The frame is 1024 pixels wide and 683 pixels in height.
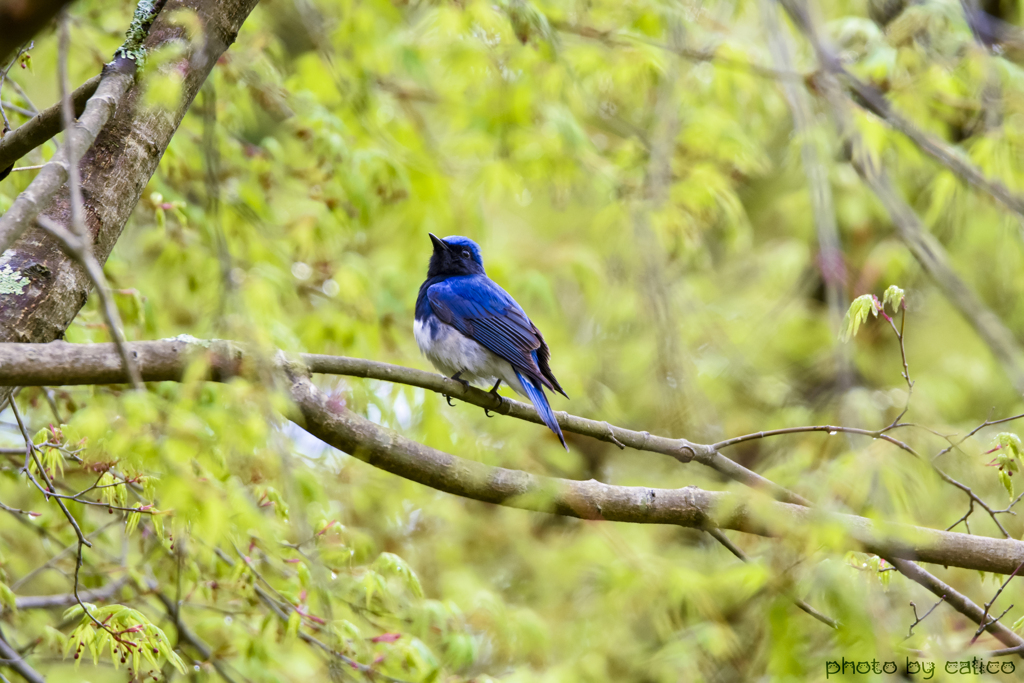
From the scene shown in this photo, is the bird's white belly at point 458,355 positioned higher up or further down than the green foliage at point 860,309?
higher up

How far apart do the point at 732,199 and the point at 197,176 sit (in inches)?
148

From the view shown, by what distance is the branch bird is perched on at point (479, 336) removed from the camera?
432 cm

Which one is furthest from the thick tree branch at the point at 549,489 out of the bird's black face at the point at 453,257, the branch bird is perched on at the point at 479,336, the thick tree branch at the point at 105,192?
the bird's black face at the point at 453,257

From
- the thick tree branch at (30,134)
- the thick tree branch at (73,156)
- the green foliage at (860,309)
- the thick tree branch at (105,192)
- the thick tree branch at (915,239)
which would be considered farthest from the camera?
the green foliage at (860,309)

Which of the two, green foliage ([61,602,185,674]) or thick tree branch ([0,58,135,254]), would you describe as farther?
green foliage ([61,602,185,674])

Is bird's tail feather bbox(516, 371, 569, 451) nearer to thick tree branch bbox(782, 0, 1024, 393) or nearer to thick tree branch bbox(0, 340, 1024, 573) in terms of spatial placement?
thick tree branch bbox(0, 340, 1024, 573)

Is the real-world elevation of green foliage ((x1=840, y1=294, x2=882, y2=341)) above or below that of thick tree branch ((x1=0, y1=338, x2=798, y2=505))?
above

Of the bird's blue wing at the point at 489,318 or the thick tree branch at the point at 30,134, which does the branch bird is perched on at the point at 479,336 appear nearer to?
the bird's blue wing at the point at 489,318

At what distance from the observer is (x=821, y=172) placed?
2.52 metres

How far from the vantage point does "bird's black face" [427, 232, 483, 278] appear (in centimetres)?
521

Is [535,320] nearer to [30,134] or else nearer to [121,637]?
[121,637]

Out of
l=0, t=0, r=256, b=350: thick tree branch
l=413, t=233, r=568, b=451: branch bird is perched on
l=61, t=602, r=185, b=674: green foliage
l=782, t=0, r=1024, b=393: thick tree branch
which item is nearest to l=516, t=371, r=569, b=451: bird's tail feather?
l=413, t=233, r=568, b=451: branch bird is perched on

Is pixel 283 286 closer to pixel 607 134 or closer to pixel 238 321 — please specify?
pixel 238 321

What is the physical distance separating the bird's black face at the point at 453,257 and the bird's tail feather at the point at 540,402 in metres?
1.21
